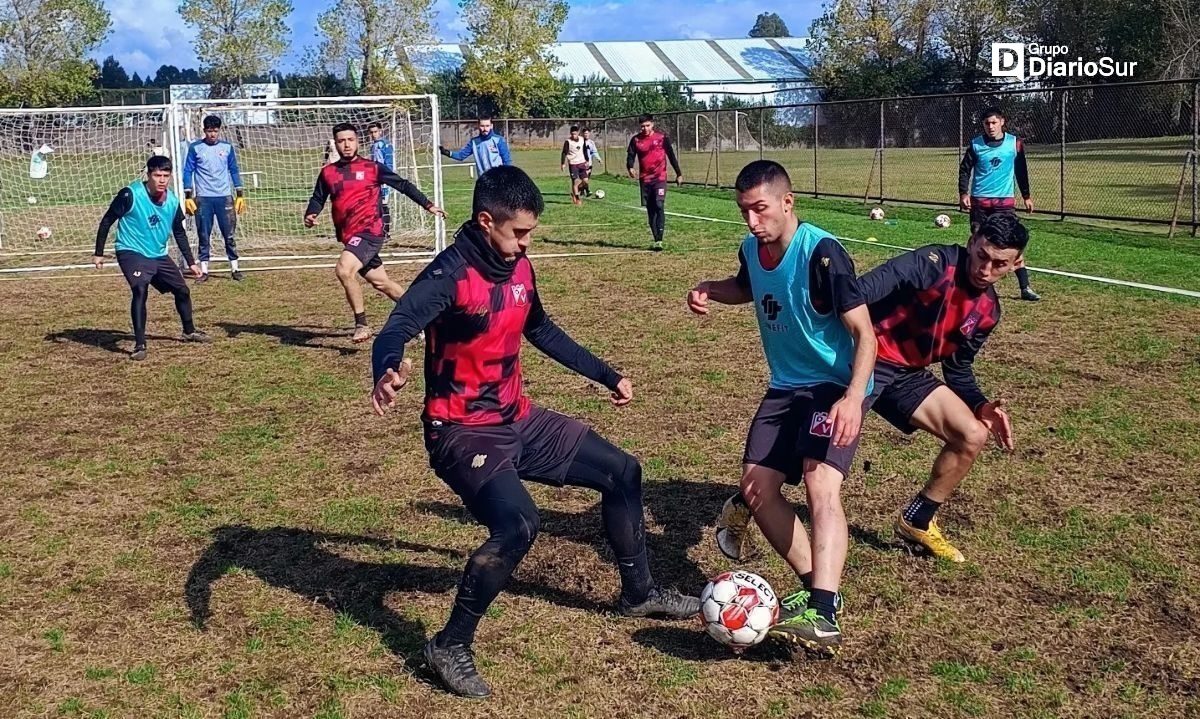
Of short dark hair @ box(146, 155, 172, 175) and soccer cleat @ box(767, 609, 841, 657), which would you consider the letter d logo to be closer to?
short dark hair @ box(146, 155, 172, 175)

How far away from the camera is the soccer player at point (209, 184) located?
1566cm

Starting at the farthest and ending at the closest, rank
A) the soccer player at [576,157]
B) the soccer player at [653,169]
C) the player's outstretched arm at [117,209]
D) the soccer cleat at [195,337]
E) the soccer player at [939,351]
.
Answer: the soccer player at [576,157] < the soccer player at [653,169] < the soccer cleat at [195,337] < the player's outstretched arm at [117,209] < the soccer player at [939,351]

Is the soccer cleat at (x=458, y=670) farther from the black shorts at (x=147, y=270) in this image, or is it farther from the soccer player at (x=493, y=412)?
the black shorts at (x=147, y=270)

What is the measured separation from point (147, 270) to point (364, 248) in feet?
6.69

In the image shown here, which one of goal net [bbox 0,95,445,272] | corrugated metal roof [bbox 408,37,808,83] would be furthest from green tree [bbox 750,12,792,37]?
goal net [bbox 0,95,445,272]

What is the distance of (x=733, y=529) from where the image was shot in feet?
17.3

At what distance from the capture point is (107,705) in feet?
13.9

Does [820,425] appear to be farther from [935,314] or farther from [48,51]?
[48,51]

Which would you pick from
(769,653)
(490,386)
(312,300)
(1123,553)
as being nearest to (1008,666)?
(769,653)

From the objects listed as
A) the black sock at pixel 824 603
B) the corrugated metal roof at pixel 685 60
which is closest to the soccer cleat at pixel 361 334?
the black sock at pixel 824 603

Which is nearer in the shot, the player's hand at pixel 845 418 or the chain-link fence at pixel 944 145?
the player's hand at pixel 845 418

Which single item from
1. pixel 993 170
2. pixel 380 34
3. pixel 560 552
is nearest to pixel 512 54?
pixel 380 34

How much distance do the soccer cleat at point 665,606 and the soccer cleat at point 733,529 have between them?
0.49 m

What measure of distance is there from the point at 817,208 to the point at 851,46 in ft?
135
